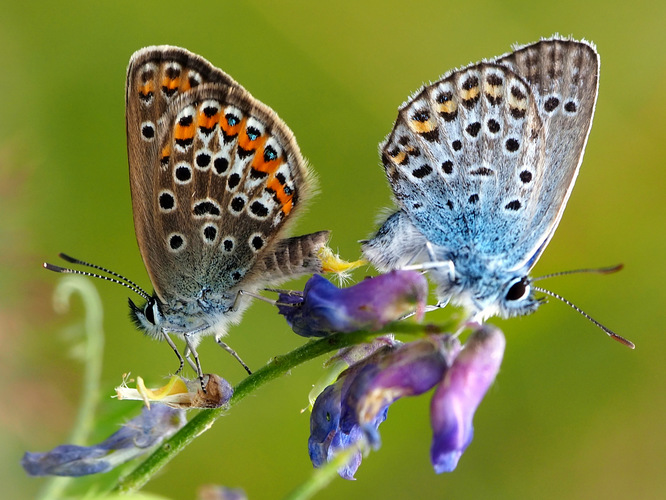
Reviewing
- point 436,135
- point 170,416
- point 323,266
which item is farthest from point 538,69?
point 170,416

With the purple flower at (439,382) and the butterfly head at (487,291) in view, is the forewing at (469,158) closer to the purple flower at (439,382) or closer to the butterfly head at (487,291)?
the butterfly head at (487,291)

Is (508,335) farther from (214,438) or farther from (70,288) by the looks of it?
(70,288)

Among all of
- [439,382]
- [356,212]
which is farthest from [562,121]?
[356,212]

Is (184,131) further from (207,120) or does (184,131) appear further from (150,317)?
(150,317)

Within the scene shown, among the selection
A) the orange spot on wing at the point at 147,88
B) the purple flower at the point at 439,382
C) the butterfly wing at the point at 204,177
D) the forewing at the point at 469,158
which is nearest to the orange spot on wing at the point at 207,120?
the butterfly wing at the point at 204,177

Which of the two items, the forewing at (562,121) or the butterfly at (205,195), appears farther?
the butterfly at (205,195)

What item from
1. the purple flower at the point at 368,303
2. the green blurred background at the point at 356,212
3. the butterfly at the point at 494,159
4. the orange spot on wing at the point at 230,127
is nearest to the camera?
the purple flower at the point at 368,303

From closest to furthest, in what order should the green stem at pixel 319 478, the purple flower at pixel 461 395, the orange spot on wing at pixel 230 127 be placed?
the green stem at pixel 319 478
the purple flower at pixel 461 395
the orange spot on wing at pixel 230 127
